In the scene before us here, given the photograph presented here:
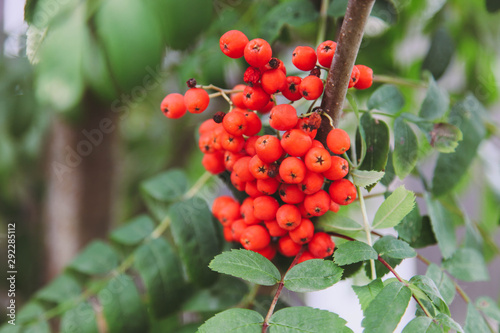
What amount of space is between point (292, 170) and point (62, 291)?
0.46 metres

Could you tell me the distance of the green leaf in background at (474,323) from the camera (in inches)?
15.4

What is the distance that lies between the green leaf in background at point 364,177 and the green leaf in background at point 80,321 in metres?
0.41

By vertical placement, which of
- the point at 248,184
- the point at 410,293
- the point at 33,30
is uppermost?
the point at 33,30

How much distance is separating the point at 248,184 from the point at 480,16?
0.65 m

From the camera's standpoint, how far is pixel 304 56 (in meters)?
0.35

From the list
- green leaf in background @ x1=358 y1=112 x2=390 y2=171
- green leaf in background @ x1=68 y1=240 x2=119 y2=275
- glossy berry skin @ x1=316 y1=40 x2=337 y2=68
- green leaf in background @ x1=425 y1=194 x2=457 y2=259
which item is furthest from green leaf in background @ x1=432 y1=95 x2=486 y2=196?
green leaf in background @ x1=68 y1=240 x2=119 y2=275

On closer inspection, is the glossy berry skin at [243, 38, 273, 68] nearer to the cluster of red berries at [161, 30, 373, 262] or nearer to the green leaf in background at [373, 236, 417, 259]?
the cluster of red berries at [161, 30, 373, 262]

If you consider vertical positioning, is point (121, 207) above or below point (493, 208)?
above

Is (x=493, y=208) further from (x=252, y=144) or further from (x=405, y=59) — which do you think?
(x=252, y=144)

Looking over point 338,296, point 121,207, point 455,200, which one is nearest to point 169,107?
point 455,200

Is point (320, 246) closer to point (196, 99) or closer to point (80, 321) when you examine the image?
point (196, 99)

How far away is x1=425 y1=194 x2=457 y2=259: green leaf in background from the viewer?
43 cm

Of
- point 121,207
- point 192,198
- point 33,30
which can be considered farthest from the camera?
point 121,207

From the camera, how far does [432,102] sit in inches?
18.5
